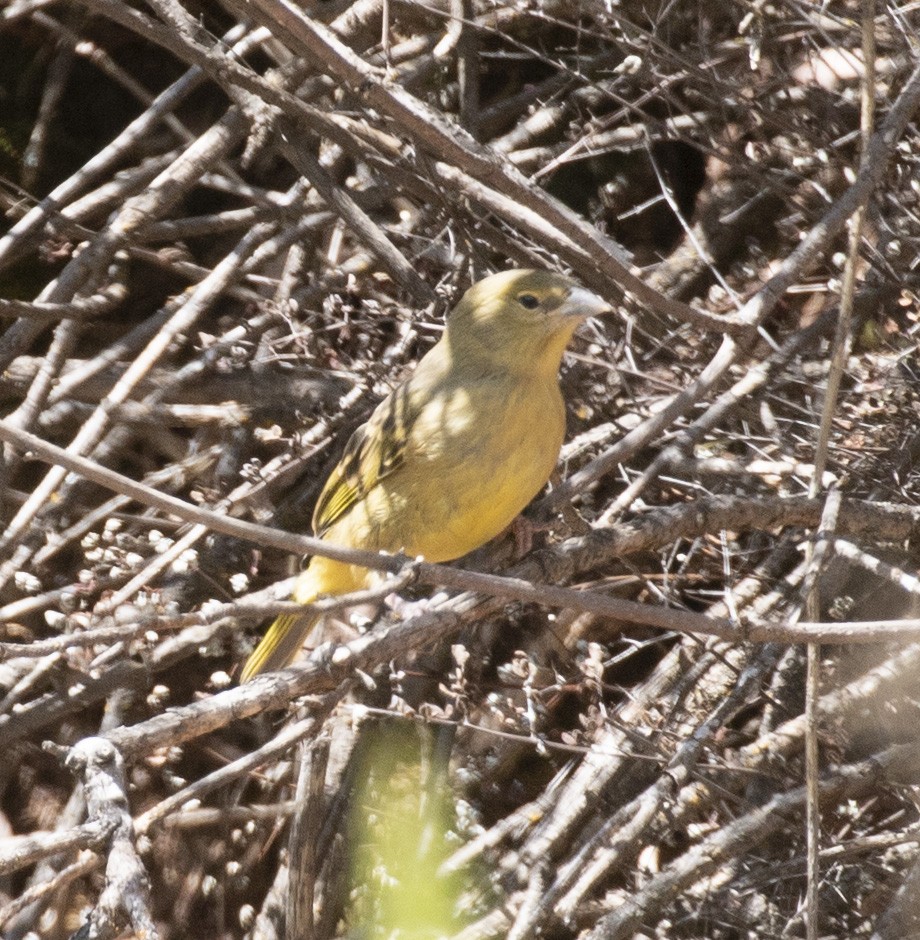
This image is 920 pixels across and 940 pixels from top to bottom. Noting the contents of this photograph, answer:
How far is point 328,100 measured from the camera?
4.83 meters

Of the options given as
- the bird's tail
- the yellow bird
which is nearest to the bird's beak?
the yellow bird

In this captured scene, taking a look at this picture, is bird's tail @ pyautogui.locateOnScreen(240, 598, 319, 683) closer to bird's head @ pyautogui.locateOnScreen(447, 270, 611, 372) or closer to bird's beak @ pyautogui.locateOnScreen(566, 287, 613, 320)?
bird's head @ pyautogui.locateOnScreen(447, 270, 611, 372)

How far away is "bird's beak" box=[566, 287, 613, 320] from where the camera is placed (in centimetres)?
385

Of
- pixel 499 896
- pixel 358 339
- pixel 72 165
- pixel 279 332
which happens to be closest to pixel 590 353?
pixel 358 339

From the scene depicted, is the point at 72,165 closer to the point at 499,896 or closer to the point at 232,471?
the point at 232,471

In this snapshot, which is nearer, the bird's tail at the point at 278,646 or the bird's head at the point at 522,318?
the bird's head at the point at 522,318

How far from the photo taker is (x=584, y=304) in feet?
12.8

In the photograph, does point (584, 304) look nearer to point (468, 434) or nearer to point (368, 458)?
point (468, 434)

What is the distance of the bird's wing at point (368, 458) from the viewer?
13.7ft

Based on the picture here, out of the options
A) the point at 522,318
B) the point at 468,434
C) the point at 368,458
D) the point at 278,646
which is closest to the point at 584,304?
the point at 522,318

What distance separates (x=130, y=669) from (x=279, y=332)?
1.33 metres

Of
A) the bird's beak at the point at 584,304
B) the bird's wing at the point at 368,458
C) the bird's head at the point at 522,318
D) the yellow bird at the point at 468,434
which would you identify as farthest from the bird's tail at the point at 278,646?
the bird's beak at the point at 584,304

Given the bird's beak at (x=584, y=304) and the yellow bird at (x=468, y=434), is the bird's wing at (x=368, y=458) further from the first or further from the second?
the bird's beak at (x=584, y=304)

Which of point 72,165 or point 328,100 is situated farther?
point 72,165
